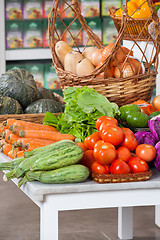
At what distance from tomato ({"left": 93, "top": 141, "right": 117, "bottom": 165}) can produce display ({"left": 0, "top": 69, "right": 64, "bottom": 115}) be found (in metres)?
0.97

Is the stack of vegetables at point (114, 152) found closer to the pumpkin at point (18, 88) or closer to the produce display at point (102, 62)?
the produce display at point (102, 62)

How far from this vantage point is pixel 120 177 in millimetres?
1104

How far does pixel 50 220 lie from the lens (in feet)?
3.48

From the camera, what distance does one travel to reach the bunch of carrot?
57.5 inches

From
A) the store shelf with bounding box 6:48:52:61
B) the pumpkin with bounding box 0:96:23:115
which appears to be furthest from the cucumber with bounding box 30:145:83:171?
the store shelf with bounding box 6:48:52:61

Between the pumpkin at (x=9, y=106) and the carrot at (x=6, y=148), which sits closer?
the carrot at (x=6, y=148)

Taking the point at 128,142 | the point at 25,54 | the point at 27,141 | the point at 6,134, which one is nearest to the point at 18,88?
the point at 6,134

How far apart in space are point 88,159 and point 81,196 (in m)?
0.17

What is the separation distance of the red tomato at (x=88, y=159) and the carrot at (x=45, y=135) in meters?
0.33

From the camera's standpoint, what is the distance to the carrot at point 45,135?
1.57 metres

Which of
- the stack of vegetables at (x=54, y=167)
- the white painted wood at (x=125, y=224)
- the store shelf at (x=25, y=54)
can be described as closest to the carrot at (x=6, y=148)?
the stack of vegetables at (x=54, y=167)

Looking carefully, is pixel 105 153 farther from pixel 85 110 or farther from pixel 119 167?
pixel 85 110

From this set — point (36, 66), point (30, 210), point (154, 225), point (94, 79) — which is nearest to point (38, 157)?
point (94, 79)

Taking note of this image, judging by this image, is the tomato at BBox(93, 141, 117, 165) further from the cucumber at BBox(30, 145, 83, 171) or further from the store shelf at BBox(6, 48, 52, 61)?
the store shelf at BBox(6, 48, 52, 61)
